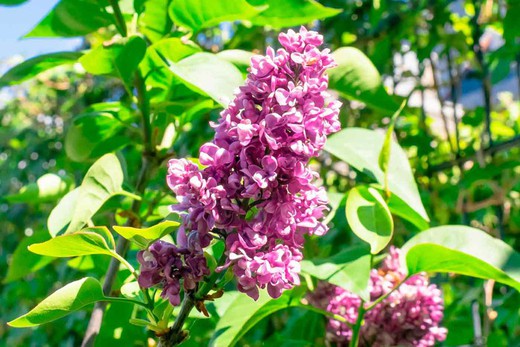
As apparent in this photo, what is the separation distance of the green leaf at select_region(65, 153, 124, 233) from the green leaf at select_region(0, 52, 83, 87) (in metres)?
0.23

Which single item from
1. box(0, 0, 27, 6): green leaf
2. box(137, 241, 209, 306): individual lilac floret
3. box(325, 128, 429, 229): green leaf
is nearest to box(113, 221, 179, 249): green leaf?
box(137, 241, 209, 306): individual lilac floret

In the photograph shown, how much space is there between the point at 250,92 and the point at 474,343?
879 millimetres

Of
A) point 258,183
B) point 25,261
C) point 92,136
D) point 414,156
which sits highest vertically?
point 258,183

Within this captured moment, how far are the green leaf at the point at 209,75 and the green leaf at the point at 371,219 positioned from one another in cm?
17

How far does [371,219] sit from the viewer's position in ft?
2.06

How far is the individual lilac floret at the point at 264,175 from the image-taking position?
47cm

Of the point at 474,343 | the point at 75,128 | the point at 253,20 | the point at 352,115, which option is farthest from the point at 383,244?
the point at 352,115

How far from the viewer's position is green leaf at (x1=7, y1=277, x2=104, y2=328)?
504mm

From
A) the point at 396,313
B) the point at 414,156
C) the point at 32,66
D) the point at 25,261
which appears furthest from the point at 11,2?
the point at 414,156

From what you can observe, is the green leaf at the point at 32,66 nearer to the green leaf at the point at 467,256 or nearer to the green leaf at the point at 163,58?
the green leaf at the point at 163,58

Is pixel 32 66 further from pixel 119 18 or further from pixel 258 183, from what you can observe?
pixel 258 183

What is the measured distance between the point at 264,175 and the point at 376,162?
25cm

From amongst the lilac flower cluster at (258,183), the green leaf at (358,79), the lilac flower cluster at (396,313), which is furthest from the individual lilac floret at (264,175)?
the lilac flower cluster at (396,313)

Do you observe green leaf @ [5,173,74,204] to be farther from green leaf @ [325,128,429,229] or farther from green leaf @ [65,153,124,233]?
green leaf @ [325,128,429,229]
